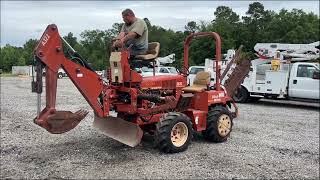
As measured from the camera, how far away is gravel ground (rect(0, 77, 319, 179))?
7.57 metres

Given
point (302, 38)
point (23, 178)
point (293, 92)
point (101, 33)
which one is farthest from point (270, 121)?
point (101, 33)

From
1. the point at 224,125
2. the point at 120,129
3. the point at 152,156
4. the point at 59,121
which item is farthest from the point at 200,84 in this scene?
the point at 59,121

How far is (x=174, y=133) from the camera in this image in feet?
29.4

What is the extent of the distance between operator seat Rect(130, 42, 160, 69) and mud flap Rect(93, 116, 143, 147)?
3.77ft

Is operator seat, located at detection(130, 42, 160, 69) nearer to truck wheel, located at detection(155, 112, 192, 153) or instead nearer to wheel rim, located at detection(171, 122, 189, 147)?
truck wheel, located at detection(155, 112, 192, 153)

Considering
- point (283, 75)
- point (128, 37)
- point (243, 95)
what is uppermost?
point (128, 37)

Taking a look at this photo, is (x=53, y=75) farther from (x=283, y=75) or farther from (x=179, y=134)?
(x=283, y=75)

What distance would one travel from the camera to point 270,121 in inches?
544

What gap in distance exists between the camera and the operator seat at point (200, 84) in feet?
33.4

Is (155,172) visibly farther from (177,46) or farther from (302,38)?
(302,38)

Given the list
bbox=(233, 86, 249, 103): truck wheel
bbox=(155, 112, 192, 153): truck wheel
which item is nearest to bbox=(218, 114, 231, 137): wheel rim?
bbox=(155, 112, 192, 153): truck wheel

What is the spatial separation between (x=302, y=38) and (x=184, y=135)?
57.2 meters

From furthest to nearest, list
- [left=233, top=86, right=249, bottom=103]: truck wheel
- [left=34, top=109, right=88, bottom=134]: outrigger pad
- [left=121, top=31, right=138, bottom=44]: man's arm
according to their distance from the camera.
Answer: [left=233, top=86, right=249, bottom=103]: truck wheel < [left=121, top=31, right=138, bottom=44]: man's arm < [left=34, top=109, right=88, bottom=134]: outrigger pad

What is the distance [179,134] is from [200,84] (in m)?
2.00
